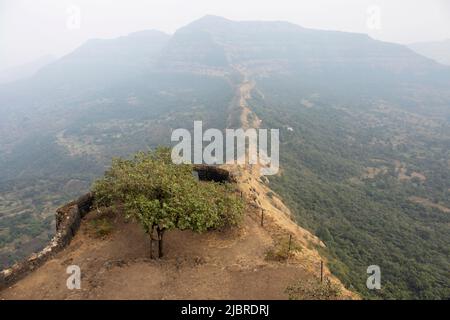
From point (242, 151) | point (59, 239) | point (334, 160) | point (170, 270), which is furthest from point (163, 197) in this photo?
point (334, 160)

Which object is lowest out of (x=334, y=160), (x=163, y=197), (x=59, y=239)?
(x=334, y=160)

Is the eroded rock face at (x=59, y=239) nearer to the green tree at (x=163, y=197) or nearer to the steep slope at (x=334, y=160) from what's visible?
the green tree at (x=163, y=197)

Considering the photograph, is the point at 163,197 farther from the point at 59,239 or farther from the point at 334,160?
the point at 334,160

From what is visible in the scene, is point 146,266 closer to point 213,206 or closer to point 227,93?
point 213,206

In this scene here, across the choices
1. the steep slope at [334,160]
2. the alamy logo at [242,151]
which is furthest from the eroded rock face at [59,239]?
the steep slope at [334,160]

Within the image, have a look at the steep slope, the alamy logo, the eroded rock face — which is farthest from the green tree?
the alamy logo

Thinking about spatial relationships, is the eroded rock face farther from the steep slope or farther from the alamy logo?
the steep slope

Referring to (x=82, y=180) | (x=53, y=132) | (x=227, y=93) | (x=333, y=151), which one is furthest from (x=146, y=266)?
(x=53, y=132)
